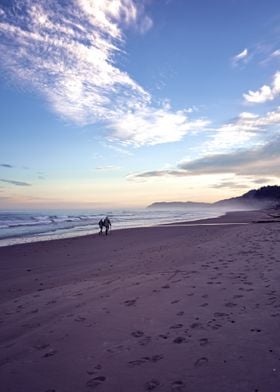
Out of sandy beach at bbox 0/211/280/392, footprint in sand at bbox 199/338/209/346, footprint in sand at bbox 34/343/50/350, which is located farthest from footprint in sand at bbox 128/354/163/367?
footprint in sand at bbox 34/343/50/350

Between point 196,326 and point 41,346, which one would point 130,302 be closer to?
point 196,326

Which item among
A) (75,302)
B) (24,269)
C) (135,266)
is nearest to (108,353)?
(75,302)

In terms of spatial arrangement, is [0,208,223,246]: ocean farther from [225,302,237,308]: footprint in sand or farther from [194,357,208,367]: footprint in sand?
[194,357,208,367]: footprint in sand

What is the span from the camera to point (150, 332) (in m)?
4.69

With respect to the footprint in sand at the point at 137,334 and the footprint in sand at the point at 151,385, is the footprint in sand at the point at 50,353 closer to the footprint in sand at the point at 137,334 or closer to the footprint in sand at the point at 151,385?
the footprint in sand at the point at 137,334

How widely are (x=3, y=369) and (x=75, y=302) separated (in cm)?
268

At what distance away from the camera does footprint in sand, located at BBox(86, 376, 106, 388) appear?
3478mm

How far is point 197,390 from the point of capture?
3215 mm

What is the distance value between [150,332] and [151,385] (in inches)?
51.5

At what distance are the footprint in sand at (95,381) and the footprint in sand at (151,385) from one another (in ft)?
1.78

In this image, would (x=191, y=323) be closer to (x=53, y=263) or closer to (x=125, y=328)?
(x=125, y=328)

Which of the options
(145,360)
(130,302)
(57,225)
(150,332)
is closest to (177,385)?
(145,360)

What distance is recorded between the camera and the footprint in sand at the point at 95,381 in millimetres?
3478

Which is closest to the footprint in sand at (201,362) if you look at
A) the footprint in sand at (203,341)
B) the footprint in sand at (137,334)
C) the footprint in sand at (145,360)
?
the footprint in sand at (203,341)
